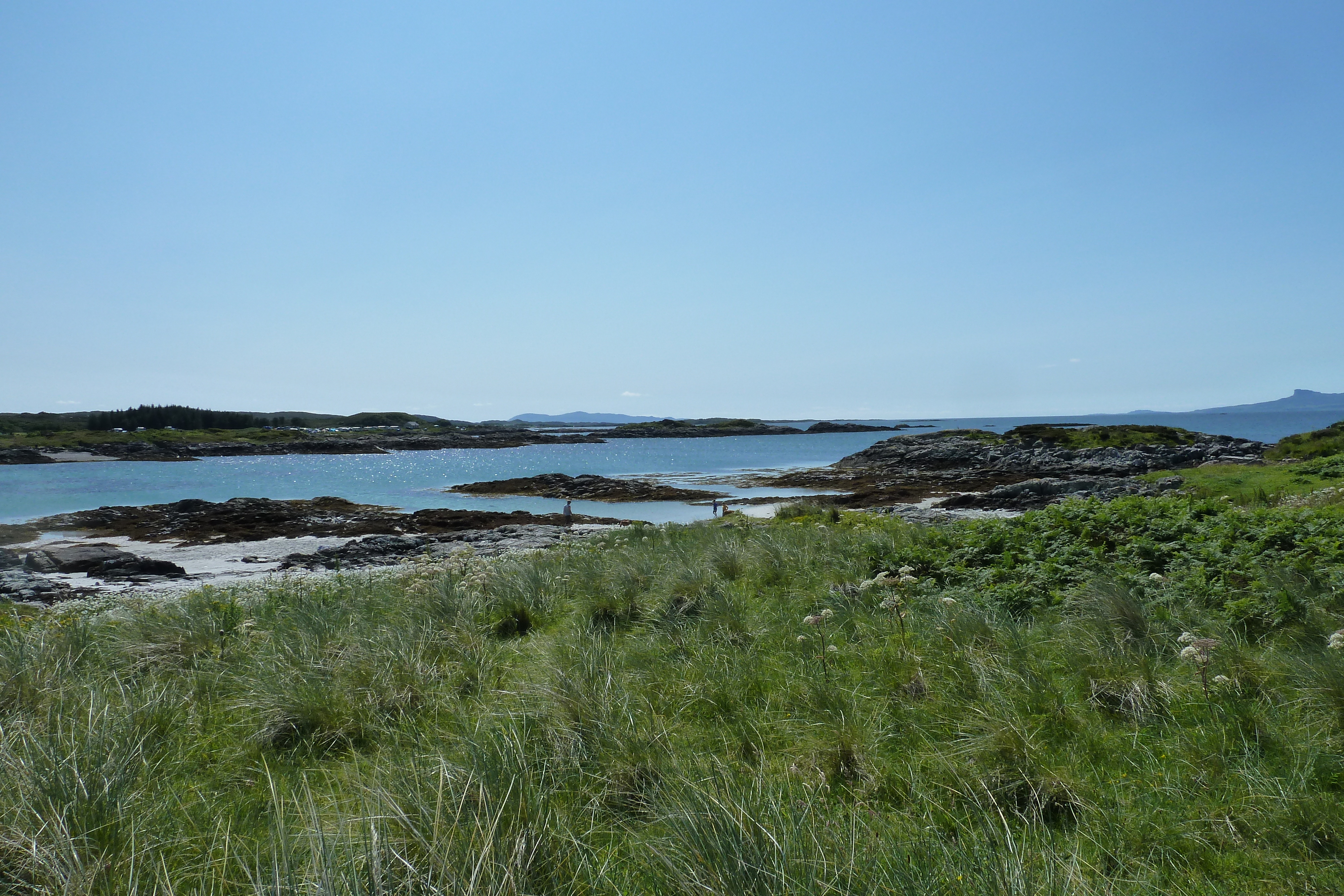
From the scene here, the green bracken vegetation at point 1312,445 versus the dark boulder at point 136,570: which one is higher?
the green bracken vegetation at point 1312,445

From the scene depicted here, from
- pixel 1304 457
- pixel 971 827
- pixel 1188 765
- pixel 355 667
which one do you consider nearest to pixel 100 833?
pixel 355 667

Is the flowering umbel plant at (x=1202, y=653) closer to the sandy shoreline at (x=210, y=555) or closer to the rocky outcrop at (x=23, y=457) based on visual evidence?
the sandy shoreline at (x=210, y=555)

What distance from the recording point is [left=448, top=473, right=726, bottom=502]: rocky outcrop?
121 ft

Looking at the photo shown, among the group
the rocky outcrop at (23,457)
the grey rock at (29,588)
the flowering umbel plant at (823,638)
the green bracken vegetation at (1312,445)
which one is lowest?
the grey rock at (29,588)

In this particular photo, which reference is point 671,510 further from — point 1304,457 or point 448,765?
point 448,765

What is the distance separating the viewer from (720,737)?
4.02m

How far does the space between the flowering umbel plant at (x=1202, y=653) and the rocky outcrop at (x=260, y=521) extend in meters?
23.3

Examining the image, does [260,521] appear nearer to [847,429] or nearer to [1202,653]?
[1202,653]

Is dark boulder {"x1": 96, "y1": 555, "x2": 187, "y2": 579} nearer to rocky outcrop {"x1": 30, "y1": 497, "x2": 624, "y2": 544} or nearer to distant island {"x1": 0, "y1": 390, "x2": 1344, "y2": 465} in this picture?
rocky outcrop {"x1": 30, "y1": 497, "x2": 624, "y2": 544}

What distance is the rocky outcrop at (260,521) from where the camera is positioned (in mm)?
25016

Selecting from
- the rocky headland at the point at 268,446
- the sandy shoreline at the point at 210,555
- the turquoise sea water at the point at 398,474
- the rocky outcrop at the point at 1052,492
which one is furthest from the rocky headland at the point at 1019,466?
the rocky headland at the point at 268,446

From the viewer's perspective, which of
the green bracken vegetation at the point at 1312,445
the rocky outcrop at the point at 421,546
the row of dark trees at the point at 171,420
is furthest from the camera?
the row of dark trees at the point at 171,420

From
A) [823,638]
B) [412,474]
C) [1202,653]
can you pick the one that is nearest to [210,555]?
[823,638]

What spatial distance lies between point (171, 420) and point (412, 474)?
8786cm
